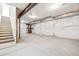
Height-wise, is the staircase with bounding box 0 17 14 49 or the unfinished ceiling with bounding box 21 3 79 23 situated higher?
the unfinished ceiling with bounding box 21 3 79 23

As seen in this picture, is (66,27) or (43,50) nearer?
(43,50)

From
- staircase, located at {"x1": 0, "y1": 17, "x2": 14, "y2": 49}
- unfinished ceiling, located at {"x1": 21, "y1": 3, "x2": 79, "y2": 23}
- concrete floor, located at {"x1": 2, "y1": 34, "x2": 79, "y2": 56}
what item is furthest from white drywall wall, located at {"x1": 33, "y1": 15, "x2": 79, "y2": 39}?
staircase, located at {"x1": 0, "y1": 17, "x2": 14, "y2": 49}

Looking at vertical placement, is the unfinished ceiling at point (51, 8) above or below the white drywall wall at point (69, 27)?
above

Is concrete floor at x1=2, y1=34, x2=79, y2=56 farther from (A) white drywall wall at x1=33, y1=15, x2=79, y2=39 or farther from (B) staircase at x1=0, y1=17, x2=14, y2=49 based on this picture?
(A) white drywall wall at x1=33, y1=15, x2=79, y2=39

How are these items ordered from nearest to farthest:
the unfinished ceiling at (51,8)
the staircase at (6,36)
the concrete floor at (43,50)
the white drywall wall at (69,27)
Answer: the concrete floor at (43,50) → the staircase at (6,36) → the unfinished ceiling at (51,8) → the white drywall wall at (69,27)

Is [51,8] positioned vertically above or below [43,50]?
above

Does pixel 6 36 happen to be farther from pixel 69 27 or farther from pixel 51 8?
pixel 69 27

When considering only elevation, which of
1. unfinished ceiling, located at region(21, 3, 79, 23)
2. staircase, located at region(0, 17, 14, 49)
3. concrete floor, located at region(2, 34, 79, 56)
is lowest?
concrete floor, located at region(2, 34, 79, 56)

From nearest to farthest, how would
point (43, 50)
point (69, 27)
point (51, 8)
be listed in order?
point (43, 50), point (51, 8), point (69, 27)

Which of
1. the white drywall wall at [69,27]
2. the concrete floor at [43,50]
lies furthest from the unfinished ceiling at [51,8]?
the concrete floor at [43,50]

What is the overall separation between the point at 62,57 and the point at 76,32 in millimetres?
2871

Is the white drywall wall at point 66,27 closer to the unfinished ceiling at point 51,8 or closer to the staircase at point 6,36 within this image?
the unfinished ceiling at point 51,8

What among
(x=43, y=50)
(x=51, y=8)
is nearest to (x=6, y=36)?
(x=43, y=50)

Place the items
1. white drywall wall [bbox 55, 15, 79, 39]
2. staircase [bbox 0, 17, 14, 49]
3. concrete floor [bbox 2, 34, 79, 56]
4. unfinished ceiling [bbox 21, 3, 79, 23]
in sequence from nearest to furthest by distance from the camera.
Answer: concrete floor [bbox 2, 34, 79, 56] → staircase [bbox 0, 17, 14, 49] → unfinished ceiling [bbox 21, 3, 79, 23] → white drywall wall [bbox 55, 15, 79, 39]
